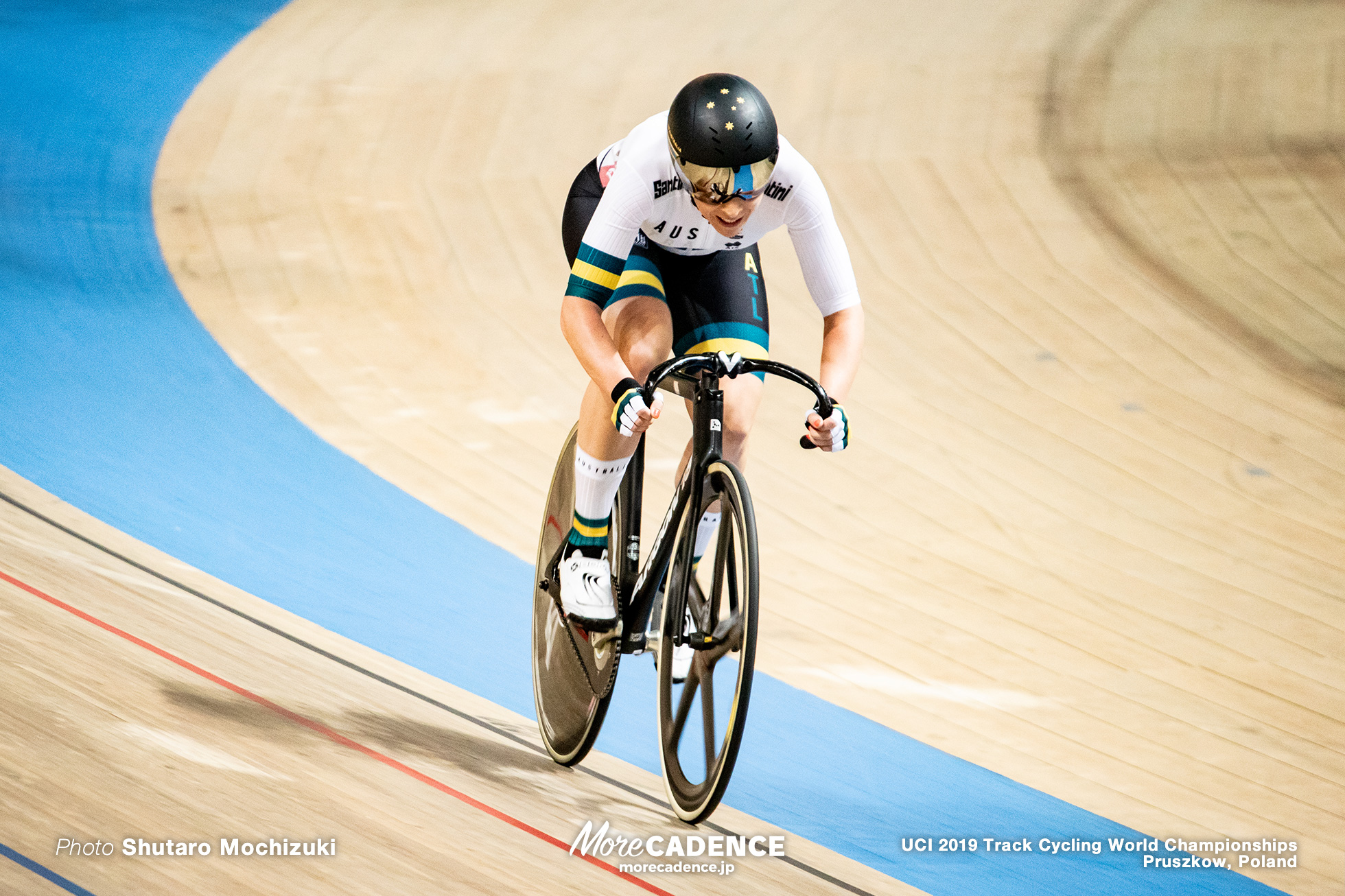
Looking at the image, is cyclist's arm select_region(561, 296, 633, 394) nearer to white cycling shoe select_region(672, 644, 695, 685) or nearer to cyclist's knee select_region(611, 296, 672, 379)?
cyclist's knee select_region(611, 296, 672, 379)

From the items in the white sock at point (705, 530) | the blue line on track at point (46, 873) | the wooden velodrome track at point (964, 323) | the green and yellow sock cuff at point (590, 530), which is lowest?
the blue line on track at point (46, 873)

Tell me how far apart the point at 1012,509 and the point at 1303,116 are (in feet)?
11.5

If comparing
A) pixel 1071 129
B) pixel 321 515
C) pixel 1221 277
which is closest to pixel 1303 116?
pixel 1071 129

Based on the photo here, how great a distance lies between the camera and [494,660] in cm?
331

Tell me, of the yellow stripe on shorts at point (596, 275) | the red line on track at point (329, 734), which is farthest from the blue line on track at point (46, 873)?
the yellow stripe on shorts at point (596, 275)

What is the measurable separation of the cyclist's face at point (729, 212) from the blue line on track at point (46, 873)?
129cm

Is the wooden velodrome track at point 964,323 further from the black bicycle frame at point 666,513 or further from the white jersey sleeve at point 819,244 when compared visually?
the white jersey sleeve at point 819,244

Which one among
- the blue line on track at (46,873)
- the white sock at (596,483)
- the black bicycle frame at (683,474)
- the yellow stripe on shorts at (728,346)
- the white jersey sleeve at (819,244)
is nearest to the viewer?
the blue line on track at (46,873)

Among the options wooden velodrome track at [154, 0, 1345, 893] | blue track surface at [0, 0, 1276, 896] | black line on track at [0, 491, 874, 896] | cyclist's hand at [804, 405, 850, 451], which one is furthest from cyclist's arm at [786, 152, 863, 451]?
wooden velodrome track at [154, 0, 1345, 893]

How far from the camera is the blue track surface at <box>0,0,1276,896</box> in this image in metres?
2.72

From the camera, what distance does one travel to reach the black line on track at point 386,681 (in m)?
2.33

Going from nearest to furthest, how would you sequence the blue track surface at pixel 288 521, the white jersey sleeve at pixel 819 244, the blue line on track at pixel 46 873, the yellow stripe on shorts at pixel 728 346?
the blue line on track at pixel 46 873, the white jersey sleeve at pixel 819 244, the yellow stripe on shorts at pixel 728 346, the blue track surface at pixel 288 521

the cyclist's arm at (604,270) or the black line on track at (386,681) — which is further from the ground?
the cyclist's arm at (604,270)

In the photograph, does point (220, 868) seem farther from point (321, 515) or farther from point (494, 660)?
point (321, 515)
